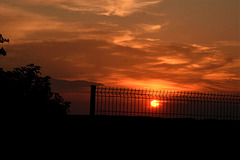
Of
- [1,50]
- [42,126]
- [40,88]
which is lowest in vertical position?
[42,126]

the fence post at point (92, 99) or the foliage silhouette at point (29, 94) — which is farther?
the fence post at point (92, 99)

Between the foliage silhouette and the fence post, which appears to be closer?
the foliage silhouette

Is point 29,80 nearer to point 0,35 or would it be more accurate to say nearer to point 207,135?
point 0,35

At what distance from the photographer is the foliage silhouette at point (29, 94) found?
1310 cm

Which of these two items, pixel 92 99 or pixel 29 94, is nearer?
pixel 29 94

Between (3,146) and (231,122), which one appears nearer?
(3,146)

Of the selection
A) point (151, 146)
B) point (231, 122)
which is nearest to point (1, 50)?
point (151, 146)

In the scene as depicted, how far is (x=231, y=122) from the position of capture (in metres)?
13.5

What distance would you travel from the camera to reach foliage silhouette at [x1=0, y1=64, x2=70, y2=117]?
43.0ft

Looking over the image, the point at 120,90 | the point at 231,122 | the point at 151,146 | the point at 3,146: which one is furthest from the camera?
the point at 120,90

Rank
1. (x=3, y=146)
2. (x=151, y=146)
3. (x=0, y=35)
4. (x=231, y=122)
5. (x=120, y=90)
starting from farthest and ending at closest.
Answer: (x=120, y=90), (x=0, y=35), (x=231, y=122), (x=151, y=146), (x=3, y=146)

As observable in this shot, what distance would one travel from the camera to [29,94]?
14.7 m

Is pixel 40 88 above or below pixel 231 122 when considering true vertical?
above

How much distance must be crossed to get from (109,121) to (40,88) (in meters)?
4.96
